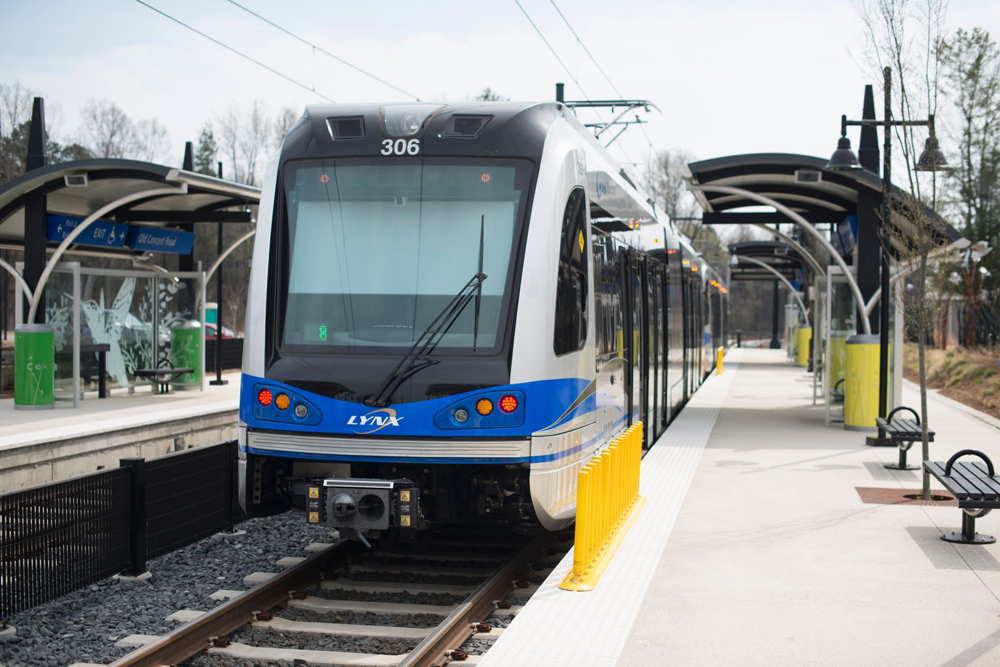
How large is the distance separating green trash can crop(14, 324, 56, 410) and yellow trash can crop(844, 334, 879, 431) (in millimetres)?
11951

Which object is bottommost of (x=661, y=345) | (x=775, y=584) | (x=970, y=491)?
(x=775, y=584)

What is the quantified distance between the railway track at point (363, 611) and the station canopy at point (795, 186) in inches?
284

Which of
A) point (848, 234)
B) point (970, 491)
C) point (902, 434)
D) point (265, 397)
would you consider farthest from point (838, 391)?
point (265, 397)

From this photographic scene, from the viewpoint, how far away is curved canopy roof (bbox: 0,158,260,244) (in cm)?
1538

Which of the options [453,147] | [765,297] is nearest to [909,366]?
[453,147]

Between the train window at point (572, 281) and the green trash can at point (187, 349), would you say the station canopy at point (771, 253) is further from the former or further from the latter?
the train window at point (572, 281)

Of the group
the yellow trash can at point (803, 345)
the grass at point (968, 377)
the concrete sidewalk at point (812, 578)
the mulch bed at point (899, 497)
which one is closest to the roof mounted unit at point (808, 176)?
the concrete sidewalk at point (812, 578)

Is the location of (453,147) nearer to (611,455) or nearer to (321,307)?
(321,307)

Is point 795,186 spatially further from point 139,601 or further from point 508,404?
point 139,601

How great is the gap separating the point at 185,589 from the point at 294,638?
1837 mm

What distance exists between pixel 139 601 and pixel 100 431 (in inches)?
221

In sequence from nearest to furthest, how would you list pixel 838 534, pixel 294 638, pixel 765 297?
pixel 294 638 < pixel 838 534 < pixel 765 297

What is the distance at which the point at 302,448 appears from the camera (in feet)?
23.3

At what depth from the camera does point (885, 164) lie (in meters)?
13.5
